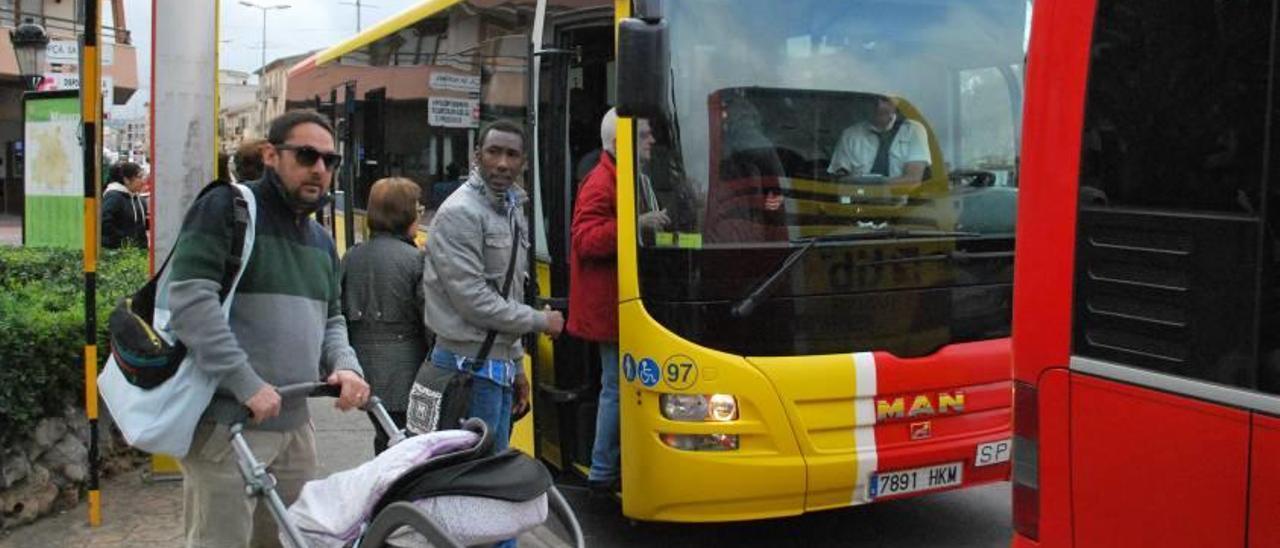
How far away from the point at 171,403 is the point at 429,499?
3.41 ft

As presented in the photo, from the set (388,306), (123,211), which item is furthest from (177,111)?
(123,211)

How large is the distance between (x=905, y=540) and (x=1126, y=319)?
3390 mm

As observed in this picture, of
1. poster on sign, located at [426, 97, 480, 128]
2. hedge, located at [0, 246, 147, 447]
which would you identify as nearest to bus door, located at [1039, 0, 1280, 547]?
hedge, located at [0, 246, 147, 447]

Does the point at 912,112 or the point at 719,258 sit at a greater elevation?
the point at 912,112

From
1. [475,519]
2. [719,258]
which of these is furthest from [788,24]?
[475,519]

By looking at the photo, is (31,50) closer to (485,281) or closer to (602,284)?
(602,284)

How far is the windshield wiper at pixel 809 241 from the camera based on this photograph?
4.52m

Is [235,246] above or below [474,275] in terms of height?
above

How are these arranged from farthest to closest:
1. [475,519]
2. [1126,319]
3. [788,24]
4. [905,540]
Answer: [905,540], [788,24], [475,519], [1126,319]

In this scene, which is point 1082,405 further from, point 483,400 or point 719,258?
point 483,400

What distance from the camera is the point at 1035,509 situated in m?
2.61

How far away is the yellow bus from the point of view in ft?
14.9

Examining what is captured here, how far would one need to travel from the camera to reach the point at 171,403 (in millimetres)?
3123

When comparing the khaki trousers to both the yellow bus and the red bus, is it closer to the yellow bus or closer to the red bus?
the yellow bus
